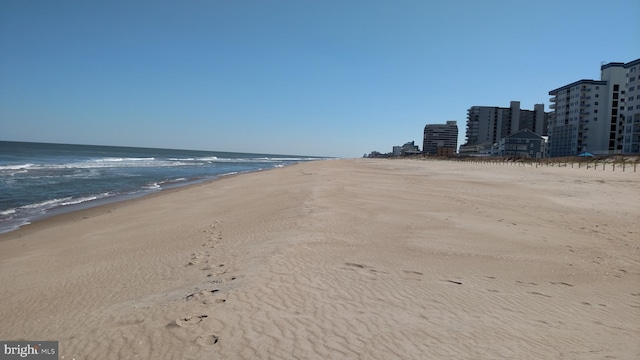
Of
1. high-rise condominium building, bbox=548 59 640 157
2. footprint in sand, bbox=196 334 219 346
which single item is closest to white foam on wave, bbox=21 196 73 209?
footprint in sand, bbox=196 334 219 346

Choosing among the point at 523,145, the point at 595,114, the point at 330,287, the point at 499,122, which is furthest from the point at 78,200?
the point at 499,122

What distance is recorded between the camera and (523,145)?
336 feet

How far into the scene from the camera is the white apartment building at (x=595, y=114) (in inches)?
3364

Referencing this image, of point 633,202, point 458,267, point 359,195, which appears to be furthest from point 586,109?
point 458,267

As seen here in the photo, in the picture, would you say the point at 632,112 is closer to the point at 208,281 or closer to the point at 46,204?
the point at 208,281

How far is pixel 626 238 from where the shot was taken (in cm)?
867

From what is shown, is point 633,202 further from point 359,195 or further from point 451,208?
point 359,195

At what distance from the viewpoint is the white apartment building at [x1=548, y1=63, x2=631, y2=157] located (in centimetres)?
8544

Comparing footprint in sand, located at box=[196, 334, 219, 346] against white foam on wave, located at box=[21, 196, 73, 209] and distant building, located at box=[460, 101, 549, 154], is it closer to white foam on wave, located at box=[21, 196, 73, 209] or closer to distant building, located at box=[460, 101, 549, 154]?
white foam on wave, located at box=[21, 196, 73, 209]

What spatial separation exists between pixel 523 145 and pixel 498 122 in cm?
6032

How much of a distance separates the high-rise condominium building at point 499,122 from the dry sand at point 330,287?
160537 mm

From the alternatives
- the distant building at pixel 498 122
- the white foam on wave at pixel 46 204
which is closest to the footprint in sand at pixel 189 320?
the white foam on wave at pixel 46 204

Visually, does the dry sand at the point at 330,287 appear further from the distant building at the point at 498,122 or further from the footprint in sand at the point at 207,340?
the distant building at the point at 498,122

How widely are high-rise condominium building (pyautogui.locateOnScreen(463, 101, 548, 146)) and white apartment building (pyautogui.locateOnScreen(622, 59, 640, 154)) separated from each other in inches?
3189
